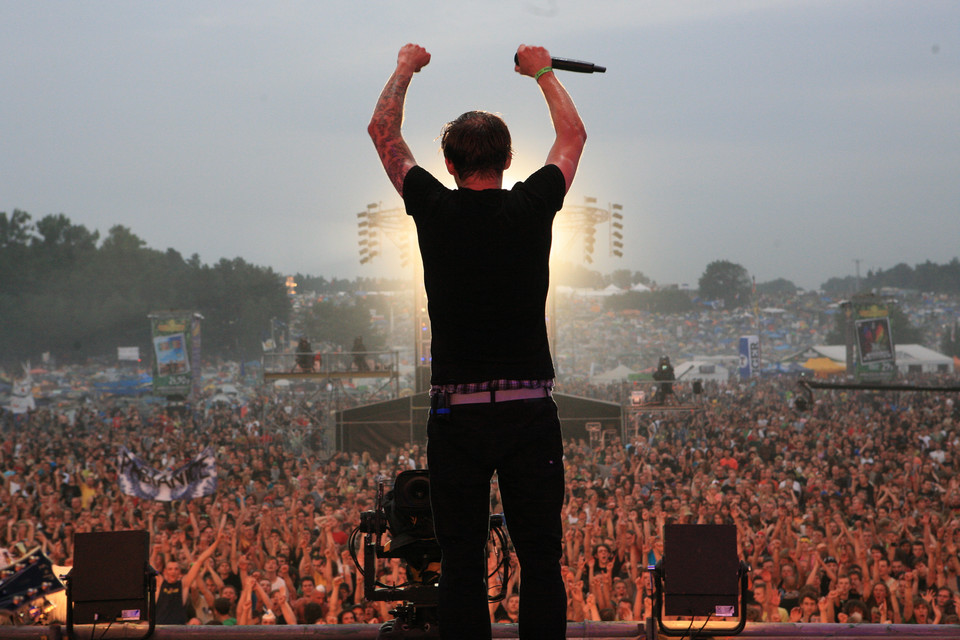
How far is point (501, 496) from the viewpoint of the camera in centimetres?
194

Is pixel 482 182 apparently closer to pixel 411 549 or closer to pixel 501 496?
pixel 501 496

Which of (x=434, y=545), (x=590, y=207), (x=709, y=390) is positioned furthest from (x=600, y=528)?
(x=709, y=390)

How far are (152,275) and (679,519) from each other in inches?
2485

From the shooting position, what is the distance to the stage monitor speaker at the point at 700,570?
11.0ft

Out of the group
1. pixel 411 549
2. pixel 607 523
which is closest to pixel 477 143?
pixel 411 549

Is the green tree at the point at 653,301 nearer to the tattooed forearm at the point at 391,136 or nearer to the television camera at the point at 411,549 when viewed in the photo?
the television camera at the point at 411,549

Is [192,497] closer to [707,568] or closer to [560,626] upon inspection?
[707,568]

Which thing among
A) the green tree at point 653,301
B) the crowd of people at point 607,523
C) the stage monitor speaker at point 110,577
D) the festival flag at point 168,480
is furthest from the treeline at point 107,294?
the stage monitor speaker at point 110,577

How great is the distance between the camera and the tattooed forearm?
201cm

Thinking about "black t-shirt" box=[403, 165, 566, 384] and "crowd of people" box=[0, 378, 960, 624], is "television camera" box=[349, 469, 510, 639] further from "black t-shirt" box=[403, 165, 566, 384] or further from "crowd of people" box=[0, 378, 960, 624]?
"black t-shirt" box=[403, 165, 566, 384]

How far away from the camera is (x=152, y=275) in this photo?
6581cm

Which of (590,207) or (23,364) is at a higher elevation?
(590,207)

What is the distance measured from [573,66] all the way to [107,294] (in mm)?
64419

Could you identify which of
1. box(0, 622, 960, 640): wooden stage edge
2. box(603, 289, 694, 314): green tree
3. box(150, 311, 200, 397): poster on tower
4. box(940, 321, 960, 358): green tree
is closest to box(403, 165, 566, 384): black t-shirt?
box(0, 622, 960, 640): wooden stage edge
